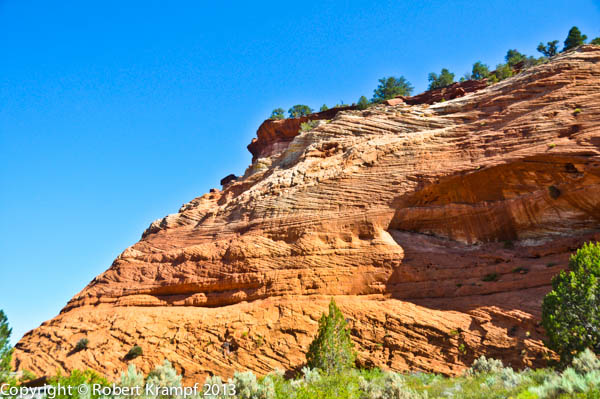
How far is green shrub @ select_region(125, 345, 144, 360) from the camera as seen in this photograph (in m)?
20.2

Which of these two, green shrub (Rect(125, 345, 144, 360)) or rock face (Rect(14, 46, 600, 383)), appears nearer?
rock face (Rect(14, 46, 600, 383))

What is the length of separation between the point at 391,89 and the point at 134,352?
42.7 m

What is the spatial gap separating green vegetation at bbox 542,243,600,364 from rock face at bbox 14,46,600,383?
1.83 metres

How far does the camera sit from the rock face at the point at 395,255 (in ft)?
58.5

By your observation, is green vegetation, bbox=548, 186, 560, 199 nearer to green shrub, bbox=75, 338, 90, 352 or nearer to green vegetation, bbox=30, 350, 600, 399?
green vegetation, bbox=30, 350, 600, 399

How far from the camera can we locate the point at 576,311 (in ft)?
45.1

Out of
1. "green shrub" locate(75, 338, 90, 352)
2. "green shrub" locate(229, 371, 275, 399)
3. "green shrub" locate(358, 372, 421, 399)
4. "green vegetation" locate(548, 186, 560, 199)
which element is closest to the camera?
"green shrub" locate(229, 371, 275, 399)

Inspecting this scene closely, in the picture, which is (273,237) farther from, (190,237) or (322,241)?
(190,237)

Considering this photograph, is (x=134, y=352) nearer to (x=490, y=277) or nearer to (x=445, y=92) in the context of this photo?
(x=490, y=277)

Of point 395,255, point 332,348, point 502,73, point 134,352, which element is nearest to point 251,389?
point 332,348

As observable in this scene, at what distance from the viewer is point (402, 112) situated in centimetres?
2764

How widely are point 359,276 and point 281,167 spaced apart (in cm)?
1281

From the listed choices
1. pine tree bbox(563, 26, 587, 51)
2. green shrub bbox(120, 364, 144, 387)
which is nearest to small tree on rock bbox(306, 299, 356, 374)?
green shrub bbox(120, 364, 144, 387)

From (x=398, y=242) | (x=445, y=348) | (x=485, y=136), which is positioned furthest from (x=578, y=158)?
(x=445, y=348)
